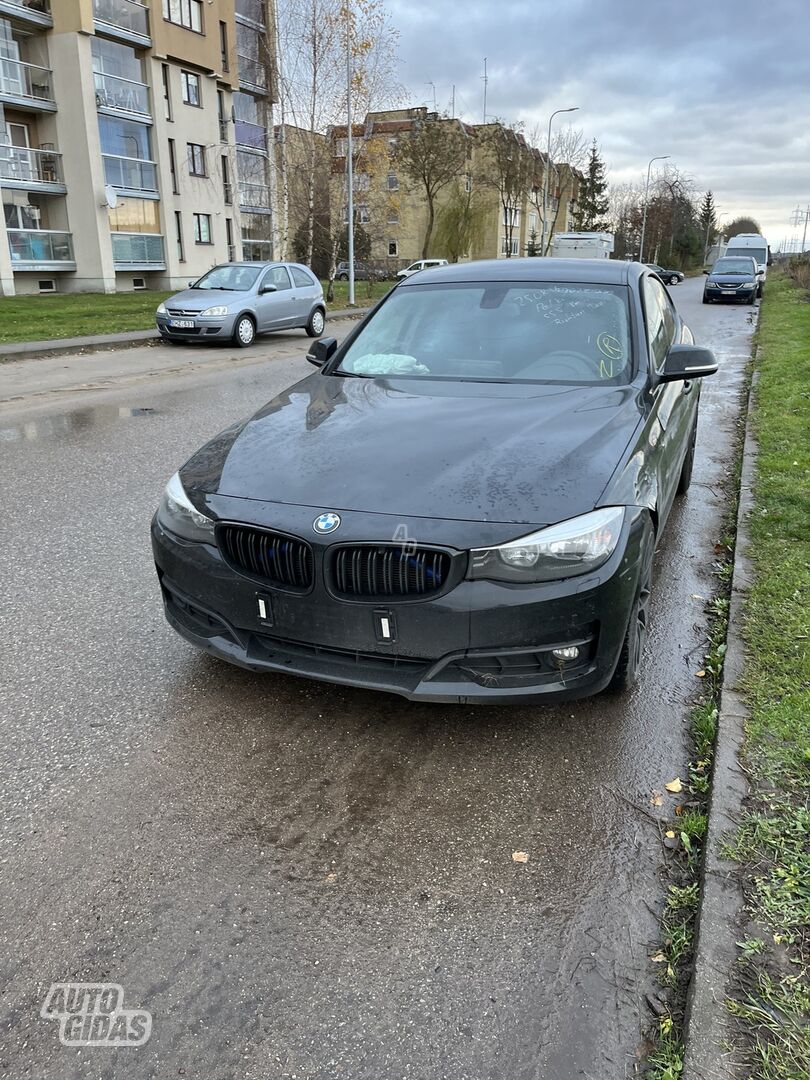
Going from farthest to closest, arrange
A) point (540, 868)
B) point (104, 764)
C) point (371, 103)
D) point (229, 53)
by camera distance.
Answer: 1. point (229, 53)
2. point (371, 103)
3. point (104, 764)
4. point (540, 868)

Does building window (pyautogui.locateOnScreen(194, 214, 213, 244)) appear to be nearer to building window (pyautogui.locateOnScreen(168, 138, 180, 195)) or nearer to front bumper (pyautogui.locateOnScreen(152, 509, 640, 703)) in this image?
building window (pyautogui.locateOnScreen(168, 138, 180, 195))

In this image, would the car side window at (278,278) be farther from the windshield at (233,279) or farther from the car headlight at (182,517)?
the car headlight at (182,517)

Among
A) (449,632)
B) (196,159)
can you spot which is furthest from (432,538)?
(196,159)

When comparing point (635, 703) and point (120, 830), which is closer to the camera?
point (120, 830)

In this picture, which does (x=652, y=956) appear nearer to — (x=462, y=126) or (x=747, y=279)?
(x=747, y=279)

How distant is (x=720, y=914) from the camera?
7.18 ft

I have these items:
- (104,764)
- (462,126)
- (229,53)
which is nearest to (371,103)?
(229,53)

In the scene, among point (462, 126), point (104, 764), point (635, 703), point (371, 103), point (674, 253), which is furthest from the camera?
point (674, 253)

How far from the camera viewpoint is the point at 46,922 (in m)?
2.25

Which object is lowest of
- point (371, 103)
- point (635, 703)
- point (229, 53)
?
point (635, 703)

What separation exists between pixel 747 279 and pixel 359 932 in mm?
32916

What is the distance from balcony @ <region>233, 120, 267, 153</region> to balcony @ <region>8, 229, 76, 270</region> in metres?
12.7
